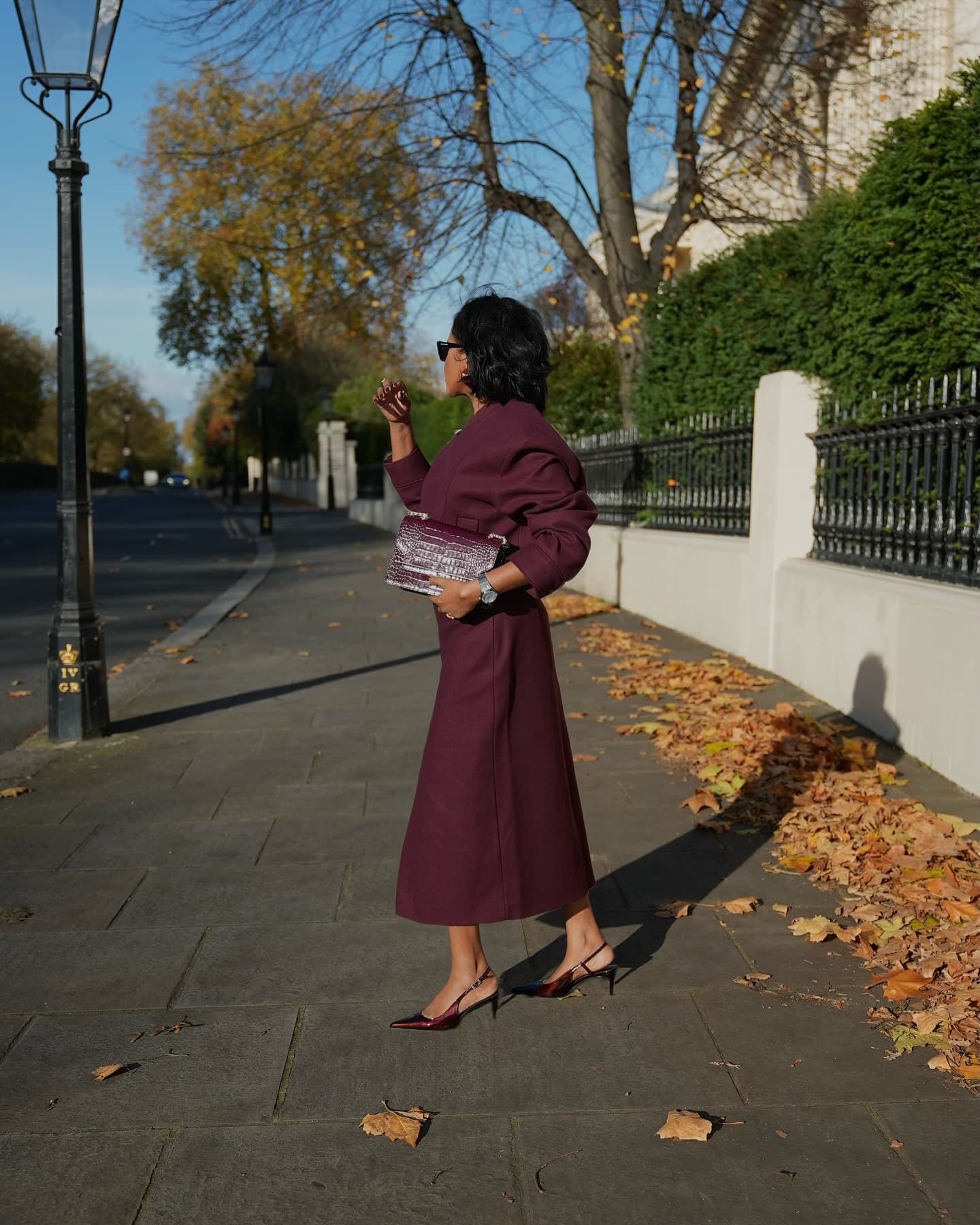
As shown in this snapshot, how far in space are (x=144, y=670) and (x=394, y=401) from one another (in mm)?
6252

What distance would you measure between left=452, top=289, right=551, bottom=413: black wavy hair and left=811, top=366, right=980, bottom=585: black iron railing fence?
133 inches

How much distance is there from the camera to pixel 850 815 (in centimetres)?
513

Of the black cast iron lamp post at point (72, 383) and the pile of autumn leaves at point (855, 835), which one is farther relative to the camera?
the black cast iron lamp post at point (72, 383)

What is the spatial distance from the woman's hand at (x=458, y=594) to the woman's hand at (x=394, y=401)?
643 millimetres

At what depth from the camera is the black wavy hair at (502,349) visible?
3.17 m

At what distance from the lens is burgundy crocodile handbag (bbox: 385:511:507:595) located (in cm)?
306

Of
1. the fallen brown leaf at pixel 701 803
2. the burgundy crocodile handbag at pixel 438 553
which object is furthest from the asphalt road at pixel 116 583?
the burgundy crocodile handbag at pixel 438 553

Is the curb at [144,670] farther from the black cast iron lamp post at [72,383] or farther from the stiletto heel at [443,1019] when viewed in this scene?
the stiletto heel at [443,1019]

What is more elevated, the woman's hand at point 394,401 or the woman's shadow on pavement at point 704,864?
the woman's hand at point 394,401

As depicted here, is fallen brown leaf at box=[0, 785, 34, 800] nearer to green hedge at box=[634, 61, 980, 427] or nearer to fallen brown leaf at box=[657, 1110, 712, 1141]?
fallen brown leaf at box=[657, 1110, 712, 1141]

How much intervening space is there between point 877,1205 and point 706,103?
15654 millimetres

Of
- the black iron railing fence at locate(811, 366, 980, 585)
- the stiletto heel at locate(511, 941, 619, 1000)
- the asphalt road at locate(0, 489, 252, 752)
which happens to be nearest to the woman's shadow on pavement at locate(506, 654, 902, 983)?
the stiletto heel at locate(511, 941, 619, 1000)

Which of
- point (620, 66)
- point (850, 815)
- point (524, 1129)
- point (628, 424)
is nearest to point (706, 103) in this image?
point (620, 66)

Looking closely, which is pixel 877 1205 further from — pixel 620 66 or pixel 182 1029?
pixel 620 66
